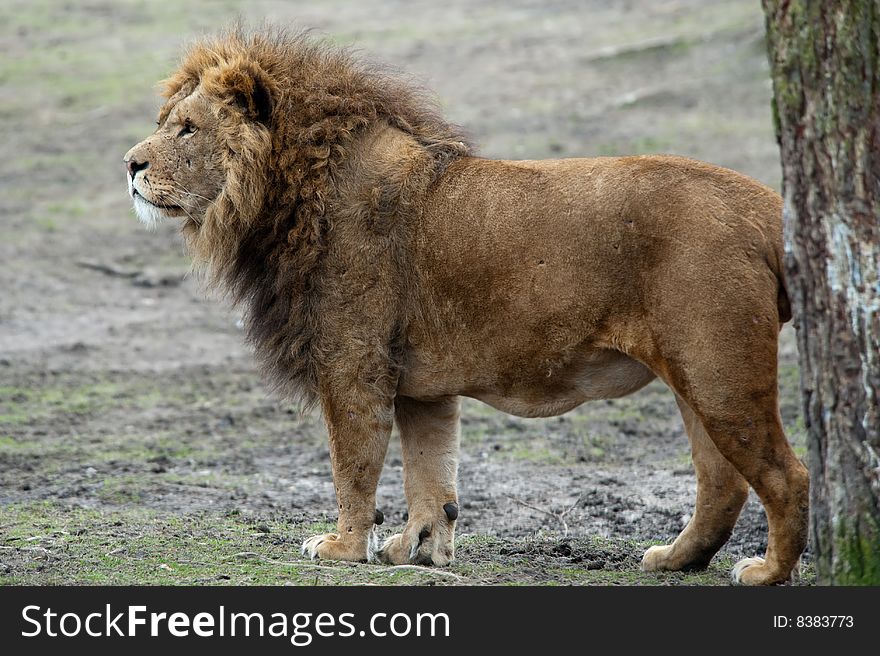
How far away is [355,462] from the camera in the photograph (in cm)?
586

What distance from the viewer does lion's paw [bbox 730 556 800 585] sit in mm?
5309

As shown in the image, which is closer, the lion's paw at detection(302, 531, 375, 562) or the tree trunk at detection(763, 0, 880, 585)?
the tree trunk at detection(763, 0, 880, 585)

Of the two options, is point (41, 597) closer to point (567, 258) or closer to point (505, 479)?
point (567, 258)

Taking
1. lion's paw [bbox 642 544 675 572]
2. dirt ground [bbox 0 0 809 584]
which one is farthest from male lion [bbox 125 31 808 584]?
dirt ground [bbox 0 0 809 584]

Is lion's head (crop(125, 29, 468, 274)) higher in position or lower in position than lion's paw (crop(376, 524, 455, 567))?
higher

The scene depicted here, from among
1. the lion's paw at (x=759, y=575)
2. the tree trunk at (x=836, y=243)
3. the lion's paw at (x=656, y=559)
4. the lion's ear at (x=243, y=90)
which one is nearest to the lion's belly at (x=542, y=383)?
the lion's paw at (x=656, y=559)

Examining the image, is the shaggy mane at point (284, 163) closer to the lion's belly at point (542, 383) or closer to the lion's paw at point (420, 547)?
the lion's belly at point (542, 383)

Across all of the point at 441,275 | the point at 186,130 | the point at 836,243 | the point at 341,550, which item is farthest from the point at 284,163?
the point at 836,243

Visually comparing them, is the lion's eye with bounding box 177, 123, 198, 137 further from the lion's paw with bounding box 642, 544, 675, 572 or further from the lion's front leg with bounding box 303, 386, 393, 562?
the lion's paw with bounding box 642, 544, 675, 572

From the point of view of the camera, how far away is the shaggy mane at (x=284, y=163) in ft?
19.3

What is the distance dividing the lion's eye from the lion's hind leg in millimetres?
2444

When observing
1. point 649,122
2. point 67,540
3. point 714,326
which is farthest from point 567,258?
point 649,122

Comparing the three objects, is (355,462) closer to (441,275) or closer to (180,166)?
(441,275)

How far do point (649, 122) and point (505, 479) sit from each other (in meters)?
8.69
